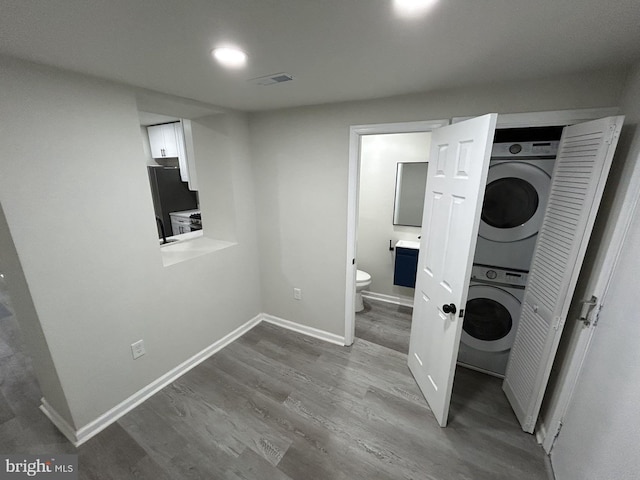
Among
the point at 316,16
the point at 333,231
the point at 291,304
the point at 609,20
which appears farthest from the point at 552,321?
the point at 291,304

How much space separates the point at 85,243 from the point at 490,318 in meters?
2.84

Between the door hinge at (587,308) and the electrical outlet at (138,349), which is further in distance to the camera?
the electrical outlet at (138,349)

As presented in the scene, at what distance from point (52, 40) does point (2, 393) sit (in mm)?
2468

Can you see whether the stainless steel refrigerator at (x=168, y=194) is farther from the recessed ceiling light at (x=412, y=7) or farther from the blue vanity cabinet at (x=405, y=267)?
the recessed ceiling light at (x=412, y=7)

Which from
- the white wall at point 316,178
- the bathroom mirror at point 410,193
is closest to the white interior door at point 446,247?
the white wall at point 316,178

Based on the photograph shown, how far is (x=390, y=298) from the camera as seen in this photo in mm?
3381

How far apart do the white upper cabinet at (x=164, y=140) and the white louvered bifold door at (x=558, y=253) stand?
4152mm

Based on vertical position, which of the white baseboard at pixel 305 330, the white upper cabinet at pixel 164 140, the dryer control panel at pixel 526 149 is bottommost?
the white baseboard at pixel 305 330

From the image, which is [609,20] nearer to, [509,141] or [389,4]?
[389,4]

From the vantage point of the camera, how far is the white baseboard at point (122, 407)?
162 centimetres

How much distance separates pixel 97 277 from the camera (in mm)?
1582

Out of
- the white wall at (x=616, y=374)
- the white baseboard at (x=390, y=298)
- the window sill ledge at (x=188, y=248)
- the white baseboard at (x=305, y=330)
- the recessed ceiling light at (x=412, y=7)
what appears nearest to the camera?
the recessed ceiling light at (x=412, y=7)

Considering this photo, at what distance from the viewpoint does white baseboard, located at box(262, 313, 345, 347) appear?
2.58 meters

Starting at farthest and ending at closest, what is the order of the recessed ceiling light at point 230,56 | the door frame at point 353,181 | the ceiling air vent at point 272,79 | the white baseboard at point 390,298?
the white baseboard at point 390,298 < the door frame at point 353,181 < the ceiling air vent at point 272,79 < the recessed ceiling light at point 230,56
